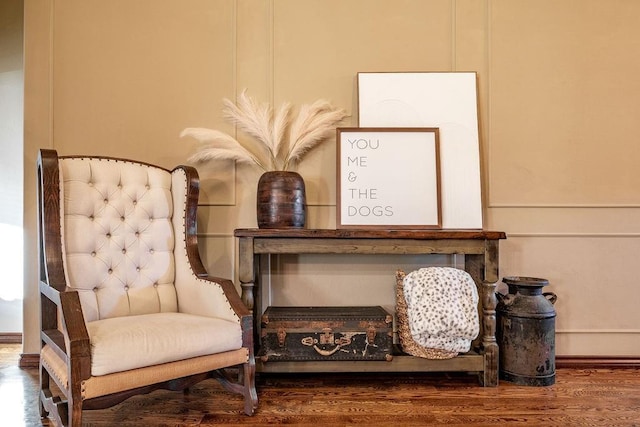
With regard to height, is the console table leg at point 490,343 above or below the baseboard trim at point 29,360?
above

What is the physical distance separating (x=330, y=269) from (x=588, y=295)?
61.4 inches

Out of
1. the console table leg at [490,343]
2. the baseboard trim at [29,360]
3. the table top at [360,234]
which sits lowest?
the baseboard trim at [29,360]

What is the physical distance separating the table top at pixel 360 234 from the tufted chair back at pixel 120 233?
394mm

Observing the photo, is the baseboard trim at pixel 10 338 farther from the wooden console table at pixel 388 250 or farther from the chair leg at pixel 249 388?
the chair leg at pixel 249 388

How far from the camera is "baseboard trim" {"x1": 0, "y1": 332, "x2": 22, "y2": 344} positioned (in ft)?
9.48

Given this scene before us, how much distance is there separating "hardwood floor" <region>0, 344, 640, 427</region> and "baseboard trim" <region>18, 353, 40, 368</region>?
10 centimetres

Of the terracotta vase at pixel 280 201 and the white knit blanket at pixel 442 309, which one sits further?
the terracotta vase at pixel 280 201

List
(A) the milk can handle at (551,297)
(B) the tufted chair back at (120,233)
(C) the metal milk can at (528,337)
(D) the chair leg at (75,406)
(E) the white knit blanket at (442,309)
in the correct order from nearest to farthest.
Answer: (D) the chair leg at (75,406) < (B) the tufted chair back at (120,233) < (E) the white knit blanket at (442,309) < (C) the metal milk can at (528,337) < (A) the milk can handle at (551,297)

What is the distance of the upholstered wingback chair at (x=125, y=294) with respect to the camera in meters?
1.44

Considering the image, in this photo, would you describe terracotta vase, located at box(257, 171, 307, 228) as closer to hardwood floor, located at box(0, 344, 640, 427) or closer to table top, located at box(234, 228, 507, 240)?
table top, located at box(234, 228, 507, 240)

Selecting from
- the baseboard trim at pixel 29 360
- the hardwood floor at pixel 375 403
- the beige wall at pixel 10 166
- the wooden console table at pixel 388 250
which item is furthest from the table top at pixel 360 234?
the beige wall at pixel 10 166

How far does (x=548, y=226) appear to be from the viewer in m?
2.50

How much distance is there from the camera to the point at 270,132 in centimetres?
240

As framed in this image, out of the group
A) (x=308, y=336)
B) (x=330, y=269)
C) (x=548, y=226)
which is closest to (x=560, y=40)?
(x=548, y=226)
